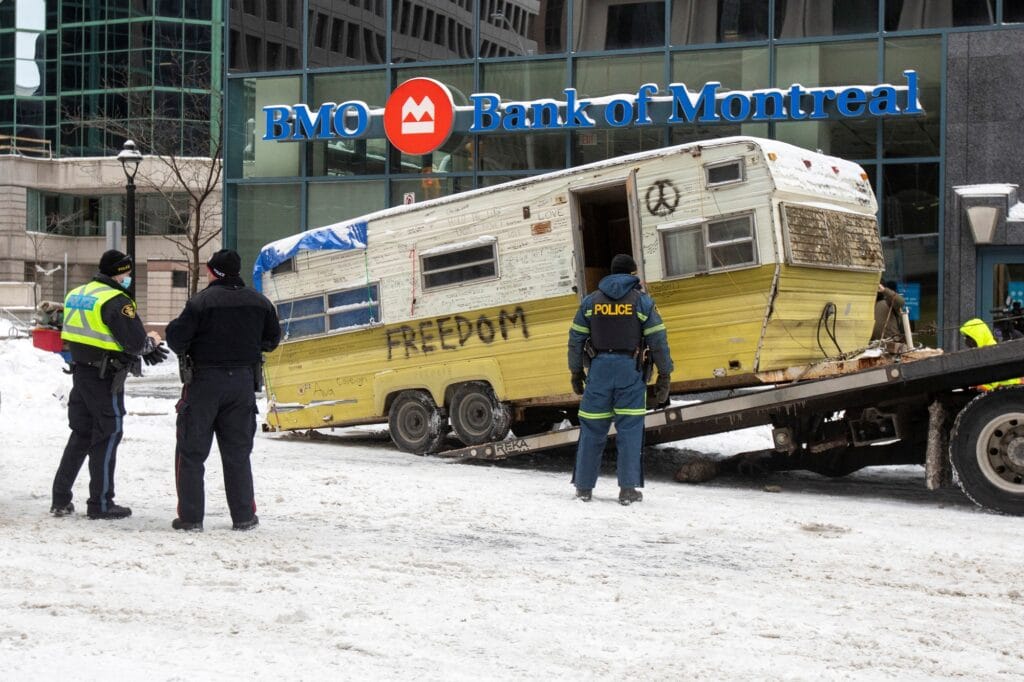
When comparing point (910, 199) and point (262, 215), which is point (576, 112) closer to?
point (910, 199)

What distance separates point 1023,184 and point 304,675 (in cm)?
1762

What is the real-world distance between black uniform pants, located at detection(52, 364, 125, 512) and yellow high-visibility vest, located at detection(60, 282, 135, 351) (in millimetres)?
192

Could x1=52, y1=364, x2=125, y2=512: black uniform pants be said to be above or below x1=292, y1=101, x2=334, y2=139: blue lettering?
below

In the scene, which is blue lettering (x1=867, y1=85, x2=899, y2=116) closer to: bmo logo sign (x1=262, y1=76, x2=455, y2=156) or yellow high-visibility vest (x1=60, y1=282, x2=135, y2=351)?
bmo logo sign (x1=262, y1=76, x2=455, y2=156)

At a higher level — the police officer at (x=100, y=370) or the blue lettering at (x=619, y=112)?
the blue lettering at (x=619, y=112)

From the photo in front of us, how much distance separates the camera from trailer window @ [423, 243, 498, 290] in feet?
43.5

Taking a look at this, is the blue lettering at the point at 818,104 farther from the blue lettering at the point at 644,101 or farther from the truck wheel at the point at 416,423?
the truck wheel at the point at 416,423

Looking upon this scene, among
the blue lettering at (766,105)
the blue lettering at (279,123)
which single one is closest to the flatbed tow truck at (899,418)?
the blue lettering at (766,105)

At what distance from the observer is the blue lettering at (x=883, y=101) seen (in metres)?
20.2

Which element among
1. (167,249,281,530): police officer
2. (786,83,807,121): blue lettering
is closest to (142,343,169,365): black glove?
(167,249,281,530): police officer

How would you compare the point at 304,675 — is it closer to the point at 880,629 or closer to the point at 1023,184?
the point at 880,629

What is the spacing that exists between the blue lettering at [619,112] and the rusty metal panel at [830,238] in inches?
358

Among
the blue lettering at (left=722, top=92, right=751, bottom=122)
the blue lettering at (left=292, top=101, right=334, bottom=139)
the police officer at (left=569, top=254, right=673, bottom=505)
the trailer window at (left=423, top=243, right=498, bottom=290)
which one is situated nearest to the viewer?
the police officer at (left=569, top=254, right=673, bottom=505)

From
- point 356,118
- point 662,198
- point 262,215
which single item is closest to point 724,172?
point 662,198
